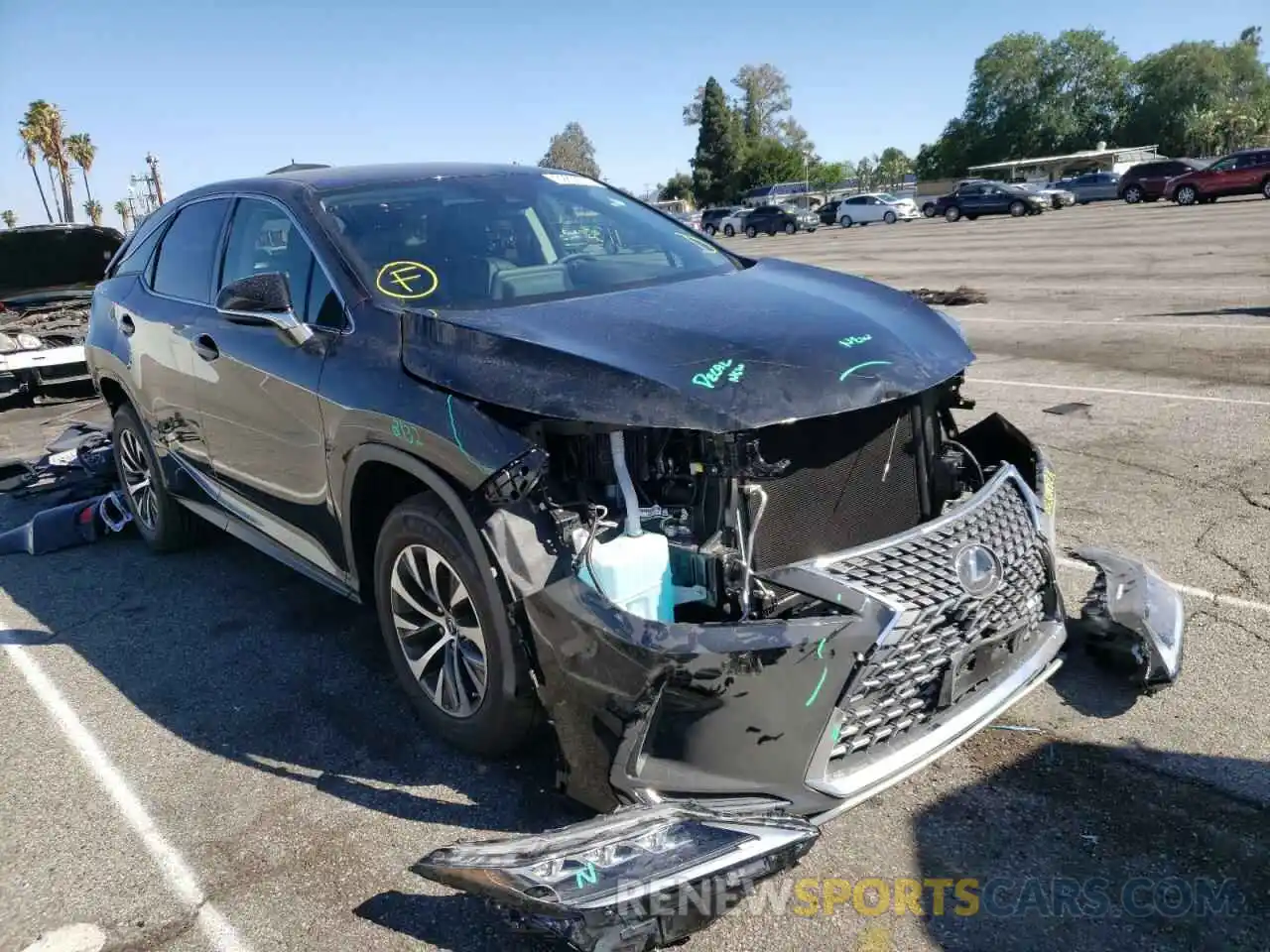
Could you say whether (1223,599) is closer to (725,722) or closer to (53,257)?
(725,722)

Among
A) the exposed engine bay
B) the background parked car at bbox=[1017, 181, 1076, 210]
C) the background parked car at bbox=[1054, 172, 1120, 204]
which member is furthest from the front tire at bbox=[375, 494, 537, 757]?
the background parked car at bbox=[1054, 172, 1120, 204]

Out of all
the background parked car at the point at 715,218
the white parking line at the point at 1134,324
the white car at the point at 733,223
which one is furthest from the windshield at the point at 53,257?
the background parked car at the point at 715,218

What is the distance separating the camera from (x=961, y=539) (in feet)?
9.36

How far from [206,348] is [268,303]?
0.92 m

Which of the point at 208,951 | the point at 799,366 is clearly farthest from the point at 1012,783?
the point at 208,951

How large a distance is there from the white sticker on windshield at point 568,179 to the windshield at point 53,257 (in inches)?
319

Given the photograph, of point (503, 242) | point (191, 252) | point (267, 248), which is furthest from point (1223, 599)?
point (191, 252)

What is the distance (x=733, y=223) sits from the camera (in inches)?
2048

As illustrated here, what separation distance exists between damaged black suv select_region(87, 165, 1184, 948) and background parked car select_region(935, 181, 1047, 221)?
4201 centimetres

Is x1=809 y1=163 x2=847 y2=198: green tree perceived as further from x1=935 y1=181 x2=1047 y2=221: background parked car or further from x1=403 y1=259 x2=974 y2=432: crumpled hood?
x1=403 y1=259 x2=974 y2=432: crumpled hood

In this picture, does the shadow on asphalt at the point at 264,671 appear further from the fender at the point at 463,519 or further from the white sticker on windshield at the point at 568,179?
the white sticker on windshield at the point at 568,179

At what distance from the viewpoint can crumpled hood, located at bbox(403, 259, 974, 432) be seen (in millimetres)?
2678

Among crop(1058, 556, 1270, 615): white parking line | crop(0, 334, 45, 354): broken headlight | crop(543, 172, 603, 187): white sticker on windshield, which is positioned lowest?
crop(1058, 556, 1270, 615): white parking line

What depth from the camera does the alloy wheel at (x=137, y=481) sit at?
18.7 ft
